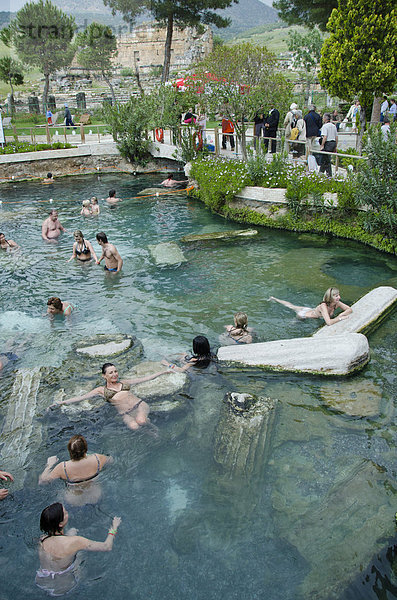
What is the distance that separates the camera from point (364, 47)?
14750 millimetres

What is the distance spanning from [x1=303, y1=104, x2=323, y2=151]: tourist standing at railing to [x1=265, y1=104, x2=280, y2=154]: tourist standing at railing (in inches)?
78.6

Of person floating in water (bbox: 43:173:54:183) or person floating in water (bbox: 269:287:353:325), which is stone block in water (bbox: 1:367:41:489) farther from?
person floating in water (bbox: 43:173:54:183)

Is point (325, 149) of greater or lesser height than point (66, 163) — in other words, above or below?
above

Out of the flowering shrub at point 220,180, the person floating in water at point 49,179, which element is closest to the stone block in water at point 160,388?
the flowering shrub at point 220,180

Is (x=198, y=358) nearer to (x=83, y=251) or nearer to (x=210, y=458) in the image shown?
(x=210, y=458)

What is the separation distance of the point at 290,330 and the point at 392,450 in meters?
3.78

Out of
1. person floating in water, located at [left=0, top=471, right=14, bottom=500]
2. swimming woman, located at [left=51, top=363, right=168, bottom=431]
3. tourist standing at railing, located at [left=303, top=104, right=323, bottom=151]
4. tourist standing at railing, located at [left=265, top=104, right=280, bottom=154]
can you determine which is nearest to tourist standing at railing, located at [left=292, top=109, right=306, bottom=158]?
tourist standing at railing, located at [left=303, top=104, right=323, bottom=151]

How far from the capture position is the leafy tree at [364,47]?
47.2ft

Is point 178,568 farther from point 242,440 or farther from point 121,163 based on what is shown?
point 121,163

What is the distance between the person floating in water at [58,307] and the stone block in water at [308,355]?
393 cm

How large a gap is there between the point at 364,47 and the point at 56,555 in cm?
1528

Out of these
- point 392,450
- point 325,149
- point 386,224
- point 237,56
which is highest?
point 237,56

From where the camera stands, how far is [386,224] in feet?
46.8

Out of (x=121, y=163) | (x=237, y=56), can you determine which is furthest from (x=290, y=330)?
(x=121, y=163)
